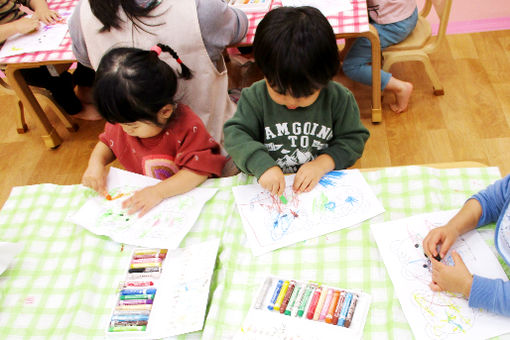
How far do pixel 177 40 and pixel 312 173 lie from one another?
0.62 metres

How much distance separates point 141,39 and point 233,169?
0.51m

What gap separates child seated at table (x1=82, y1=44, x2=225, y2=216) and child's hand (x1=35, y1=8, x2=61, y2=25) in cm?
89

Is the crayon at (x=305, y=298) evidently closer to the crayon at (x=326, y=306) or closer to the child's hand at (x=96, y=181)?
the crayon at (x=326, y=306)

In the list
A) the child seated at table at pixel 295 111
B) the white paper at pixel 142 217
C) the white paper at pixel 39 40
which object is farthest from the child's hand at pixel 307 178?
the white paper at pixel 39 40

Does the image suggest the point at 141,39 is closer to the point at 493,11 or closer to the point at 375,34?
the point at 375,34

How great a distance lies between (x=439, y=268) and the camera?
0.83m

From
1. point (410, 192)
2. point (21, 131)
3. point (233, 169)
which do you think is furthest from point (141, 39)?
point (21, 131)

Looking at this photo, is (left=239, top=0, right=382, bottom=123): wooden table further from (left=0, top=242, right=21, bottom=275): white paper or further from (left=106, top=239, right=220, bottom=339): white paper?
(left=0, top=242, right=21, bottom=275): white paper

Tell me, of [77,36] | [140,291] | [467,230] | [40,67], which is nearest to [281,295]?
[140,291]

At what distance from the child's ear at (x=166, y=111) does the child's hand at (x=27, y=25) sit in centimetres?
108

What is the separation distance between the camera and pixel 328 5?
1688mm

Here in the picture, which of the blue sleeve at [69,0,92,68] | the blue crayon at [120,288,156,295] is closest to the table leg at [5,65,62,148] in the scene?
the blue sleeve at [69,0,92,68]

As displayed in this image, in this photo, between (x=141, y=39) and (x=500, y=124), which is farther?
(x=500, y=124)

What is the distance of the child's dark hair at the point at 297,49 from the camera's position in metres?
0.86
